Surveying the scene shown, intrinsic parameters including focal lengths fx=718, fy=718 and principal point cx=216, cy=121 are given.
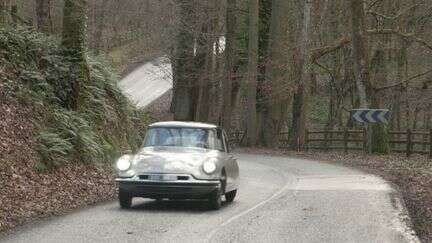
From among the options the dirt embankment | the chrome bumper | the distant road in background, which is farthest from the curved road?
the distant road in background

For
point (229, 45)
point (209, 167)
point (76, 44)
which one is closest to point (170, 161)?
point (209, 167)

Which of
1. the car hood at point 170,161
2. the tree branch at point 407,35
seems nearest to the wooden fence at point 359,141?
the tree branch at point 407,35

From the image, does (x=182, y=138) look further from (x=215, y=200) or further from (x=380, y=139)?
(x=380, y=139)

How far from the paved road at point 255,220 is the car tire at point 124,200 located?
214mm

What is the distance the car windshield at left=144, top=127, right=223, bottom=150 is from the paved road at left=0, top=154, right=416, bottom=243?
1197 millimetres

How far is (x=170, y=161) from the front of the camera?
1287 centimetres

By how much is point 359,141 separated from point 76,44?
1960cm

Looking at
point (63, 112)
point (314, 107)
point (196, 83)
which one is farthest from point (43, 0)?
point (314, 107)

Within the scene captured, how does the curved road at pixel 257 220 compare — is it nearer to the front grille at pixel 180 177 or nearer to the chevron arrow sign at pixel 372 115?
the front grille at pixel 180 177

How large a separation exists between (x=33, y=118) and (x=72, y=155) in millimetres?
1246

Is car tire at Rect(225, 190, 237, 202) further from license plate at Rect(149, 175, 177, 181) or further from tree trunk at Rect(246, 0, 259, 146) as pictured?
tree trunk at Rect(246, 0, 259, 146)

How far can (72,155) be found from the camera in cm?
1691

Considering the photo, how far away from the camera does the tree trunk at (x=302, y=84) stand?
34875 millimetres

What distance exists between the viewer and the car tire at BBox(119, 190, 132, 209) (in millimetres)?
12979
